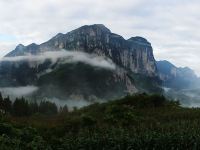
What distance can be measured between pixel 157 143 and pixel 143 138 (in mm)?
878

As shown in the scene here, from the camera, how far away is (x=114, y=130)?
25.0m

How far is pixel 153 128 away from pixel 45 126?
21.5 feet

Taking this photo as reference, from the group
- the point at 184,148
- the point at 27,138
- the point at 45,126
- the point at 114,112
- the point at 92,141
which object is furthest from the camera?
the point at 114,112

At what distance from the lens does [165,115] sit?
31.6 m

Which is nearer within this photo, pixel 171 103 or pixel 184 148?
pixel 184 148

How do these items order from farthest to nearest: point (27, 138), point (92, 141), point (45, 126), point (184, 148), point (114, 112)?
point (114, 112)
point (45, 126)
point (27, 138)
point (92, 141)
point (184, 148)

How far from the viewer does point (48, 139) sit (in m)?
26.5

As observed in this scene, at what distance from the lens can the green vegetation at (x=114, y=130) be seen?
22.1 m

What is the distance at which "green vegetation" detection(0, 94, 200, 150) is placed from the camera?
72.4ft

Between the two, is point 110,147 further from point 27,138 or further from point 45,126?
point 45,126

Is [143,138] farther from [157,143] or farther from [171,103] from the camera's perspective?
[171,103]

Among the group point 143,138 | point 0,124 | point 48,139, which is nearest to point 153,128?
point 143,138

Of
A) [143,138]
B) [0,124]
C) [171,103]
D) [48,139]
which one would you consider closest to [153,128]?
[143,138]

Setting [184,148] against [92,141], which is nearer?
[184,148]
